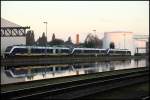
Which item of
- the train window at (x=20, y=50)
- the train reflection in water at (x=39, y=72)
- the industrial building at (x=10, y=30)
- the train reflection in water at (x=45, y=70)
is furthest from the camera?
the industrial building at (x=10, y=30)

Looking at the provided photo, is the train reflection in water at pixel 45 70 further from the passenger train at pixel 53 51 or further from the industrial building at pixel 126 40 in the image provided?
the industrial building at pixel 126 40

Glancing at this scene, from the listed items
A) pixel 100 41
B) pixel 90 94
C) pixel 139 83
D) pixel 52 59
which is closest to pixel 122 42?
pixel 100 41

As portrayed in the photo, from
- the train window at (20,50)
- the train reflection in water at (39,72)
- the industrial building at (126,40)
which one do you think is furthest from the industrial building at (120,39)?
the train reflection in water at (39,72)

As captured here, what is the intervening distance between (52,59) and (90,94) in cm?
4492

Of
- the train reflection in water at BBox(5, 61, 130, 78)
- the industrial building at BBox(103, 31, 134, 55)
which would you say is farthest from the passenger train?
the train reflection in water at BBox(5, 61, 130, 78)

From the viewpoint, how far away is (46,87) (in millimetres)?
15578

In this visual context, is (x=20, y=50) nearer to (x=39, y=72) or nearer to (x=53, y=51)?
(x=53, y=51)

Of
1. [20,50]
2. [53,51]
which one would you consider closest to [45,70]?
[20,50]

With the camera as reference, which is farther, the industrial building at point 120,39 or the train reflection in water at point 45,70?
the industrial building at point 120,39

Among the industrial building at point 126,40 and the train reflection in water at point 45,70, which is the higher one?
the industrial building at point 126,40

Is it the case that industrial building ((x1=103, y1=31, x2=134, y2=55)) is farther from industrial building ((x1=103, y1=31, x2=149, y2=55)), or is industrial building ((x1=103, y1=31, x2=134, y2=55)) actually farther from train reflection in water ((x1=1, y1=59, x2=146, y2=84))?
train reflection in water ((x1=1, y1=59, x2=146, y2=84))

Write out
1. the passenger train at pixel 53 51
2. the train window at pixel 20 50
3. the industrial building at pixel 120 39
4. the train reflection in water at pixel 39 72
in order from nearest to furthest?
1. the train reflection in water at pixel 39 72
2. the train window at pixel 20 50
3. the passenger train at pixel 53 51
4. the industrial building at pixel 120 39

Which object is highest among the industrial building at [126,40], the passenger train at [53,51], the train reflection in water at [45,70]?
the industrial building at [126,40]

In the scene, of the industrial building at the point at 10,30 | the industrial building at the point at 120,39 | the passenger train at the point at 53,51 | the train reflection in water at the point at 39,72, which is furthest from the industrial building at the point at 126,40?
the train reflection in water at the point at 39,72
